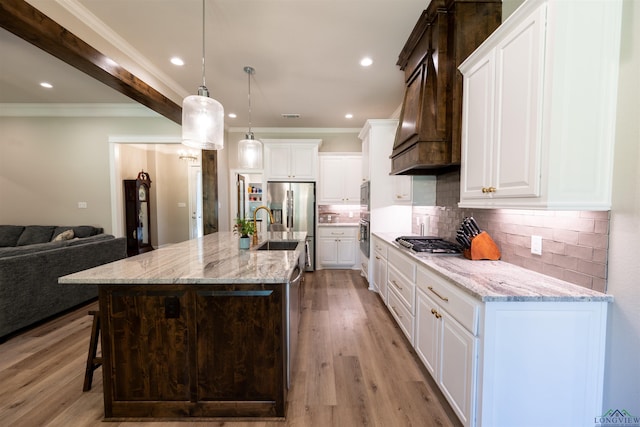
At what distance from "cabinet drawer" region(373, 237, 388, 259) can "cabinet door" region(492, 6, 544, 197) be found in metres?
1.68

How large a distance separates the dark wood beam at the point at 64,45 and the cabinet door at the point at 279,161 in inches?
81.6

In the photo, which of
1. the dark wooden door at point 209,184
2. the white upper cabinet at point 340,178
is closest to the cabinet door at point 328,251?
the white upper cabinet at point 340,178

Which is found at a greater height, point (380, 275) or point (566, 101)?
point (566, 101)

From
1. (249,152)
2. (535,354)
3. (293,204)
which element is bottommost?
(535,354)

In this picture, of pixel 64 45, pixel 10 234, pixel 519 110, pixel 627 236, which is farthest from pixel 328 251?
pixel 10 234

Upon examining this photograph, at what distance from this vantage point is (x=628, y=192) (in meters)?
1.09

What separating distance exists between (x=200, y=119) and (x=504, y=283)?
2269 mm

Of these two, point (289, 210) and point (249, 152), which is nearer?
point (249, 152)

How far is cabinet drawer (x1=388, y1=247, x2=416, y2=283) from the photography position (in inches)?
81.6

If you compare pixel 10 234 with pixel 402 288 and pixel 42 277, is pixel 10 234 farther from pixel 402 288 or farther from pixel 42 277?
pixel 402 288

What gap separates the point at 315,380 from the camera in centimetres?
189

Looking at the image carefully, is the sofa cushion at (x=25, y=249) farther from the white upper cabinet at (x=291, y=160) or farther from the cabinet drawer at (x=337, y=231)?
the cabinet drawer at (x=337, y=231)

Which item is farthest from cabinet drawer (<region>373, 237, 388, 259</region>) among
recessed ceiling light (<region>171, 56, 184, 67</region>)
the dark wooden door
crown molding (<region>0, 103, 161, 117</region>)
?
crown molding (<region>0, 103, 161, 117</region>)

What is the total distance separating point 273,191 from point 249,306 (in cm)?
342
